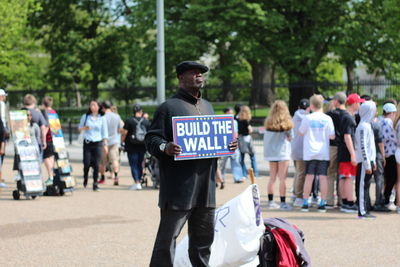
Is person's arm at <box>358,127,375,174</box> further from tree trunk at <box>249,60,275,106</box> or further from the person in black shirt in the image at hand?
tree trunk at <box>249,60,275,106</box>

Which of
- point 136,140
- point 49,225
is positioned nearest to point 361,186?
point 49,225

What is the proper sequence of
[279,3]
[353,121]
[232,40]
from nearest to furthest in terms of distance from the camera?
[353,121], [279,3], [232,40]

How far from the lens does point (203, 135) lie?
6.26m

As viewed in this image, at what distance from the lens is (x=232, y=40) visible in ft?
120

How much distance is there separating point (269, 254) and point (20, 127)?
7.88 m

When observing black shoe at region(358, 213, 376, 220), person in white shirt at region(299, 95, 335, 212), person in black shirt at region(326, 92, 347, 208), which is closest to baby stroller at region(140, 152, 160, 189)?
person in black shirt at region(326, 92, 347, 208)

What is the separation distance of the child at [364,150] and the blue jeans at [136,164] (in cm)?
577

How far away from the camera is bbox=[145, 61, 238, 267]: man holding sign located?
6160 millimetres

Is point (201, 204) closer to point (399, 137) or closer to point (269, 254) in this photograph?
point (269, 254)

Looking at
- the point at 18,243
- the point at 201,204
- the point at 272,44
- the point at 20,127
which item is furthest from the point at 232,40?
the point at 201,204

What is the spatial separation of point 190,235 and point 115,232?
13.0ft

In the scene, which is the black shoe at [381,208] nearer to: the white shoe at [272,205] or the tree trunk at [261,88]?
the white shoe at [272,205]

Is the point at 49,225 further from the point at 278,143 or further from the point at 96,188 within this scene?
the point at 96,188

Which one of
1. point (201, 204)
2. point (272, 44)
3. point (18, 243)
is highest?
point (272, 44)
